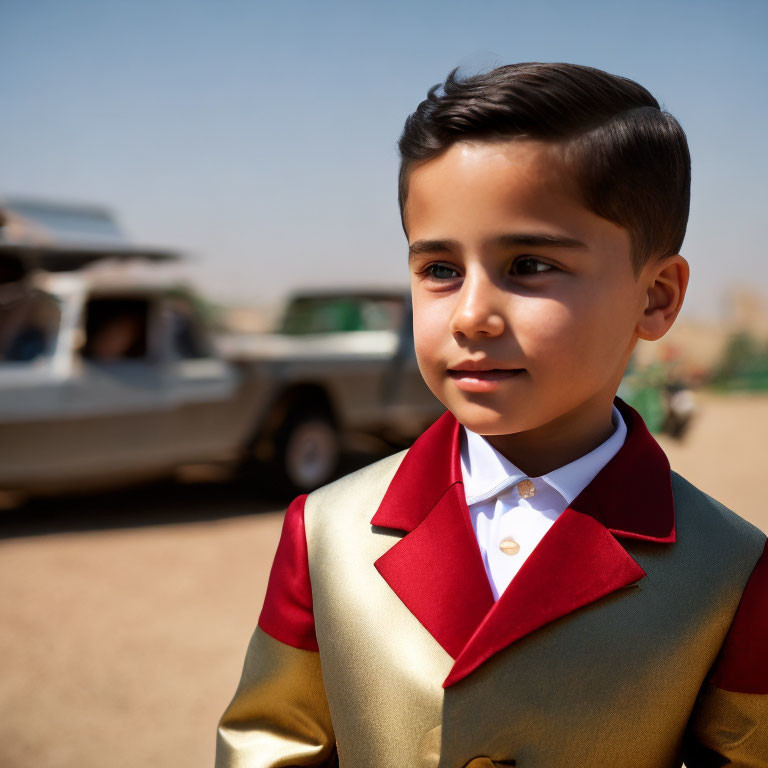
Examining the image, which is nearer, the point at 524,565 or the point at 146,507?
the point at 524,565

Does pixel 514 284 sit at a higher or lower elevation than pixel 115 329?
higher

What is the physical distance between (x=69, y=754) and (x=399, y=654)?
8.44ft

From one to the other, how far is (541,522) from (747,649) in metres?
0.31

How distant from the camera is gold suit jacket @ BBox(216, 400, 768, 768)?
1.05 m

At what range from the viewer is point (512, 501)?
1188mm

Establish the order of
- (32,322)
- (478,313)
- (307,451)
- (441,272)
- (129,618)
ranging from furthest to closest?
(307,451)
(32,322)
(129,618)
(441,272)
(478,313)


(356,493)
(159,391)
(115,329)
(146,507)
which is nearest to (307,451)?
(146,507)

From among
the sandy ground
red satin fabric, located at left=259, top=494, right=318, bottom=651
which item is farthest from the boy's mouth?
the sandy ground

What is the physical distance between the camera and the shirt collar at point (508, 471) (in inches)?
46.4

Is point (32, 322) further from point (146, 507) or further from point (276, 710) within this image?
point (276, 710)

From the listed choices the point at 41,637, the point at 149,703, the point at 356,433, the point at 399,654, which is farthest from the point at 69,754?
the point at 356,433

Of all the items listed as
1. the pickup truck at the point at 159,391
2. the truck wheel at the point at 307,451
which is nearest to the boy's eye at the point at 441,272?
the pickup truck at the point at 159,391

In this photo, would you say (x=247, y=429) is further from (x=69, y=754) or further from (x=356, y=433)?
(x=69, y=754)

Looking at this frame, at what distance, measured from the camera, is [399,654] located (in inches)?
43.3
